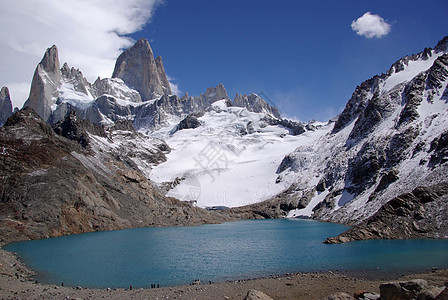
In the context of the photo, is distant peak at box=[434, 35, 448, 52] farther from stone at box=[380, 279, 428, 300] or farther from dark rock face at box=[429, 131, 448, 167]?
stone at box=[380, 279, 428, 300]

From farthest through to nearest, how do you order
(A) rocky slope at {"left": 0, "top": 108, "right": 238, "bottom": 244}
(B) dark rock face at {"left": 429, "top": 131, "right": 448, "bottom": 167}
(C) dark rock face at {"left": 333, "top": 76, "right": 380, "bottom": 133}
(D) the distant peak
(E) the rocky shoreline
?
(C) dark rock face at {"left": 333, "top": 76, "right": 380, "bottom": 133} → (D) the distant peak → (B) dark rock face at {"left": 429, "top": 131, "right": 448, "bottom": 167} → (A) rocky slope at {"left": 0, "top": 108, "right": 238, "bottom": 244} → (E) the rocky shoreline

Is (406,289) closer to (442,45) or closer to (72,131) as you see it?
(72,131)

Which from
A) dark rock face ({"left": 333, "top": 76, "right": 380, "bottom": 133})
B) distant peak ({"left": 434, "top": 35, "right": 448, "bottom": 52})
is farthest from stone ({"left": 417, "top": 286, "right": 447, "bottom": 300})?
dark rock face ({"left": 333, "top": 76, "right": 380, "bottom": 133})

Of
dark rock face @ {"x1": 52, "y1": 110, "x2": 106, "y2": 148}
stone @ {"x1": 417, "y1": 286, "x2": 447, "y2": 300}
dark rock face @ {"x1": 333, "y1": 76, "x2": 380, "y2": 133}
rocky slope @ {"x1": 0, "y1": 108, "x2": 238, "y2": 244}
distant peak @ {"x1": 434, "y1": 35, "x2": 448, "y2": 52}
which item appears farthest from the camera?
dark rock face @ {"x1": 333, "y1": 76, "x2": 380, "y2": 133}

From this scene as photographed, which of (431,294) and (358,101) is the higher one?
(358,101)

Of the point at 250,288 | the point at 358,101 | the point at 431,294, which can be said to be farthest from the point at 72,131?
the point at 431,294

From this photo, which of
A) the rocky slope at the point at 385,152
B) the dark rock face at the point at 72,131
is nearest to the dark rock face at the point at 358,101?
the rocky slope at the point at 385,152

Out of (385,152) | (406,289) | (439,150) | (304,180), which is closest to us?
(406,289)
